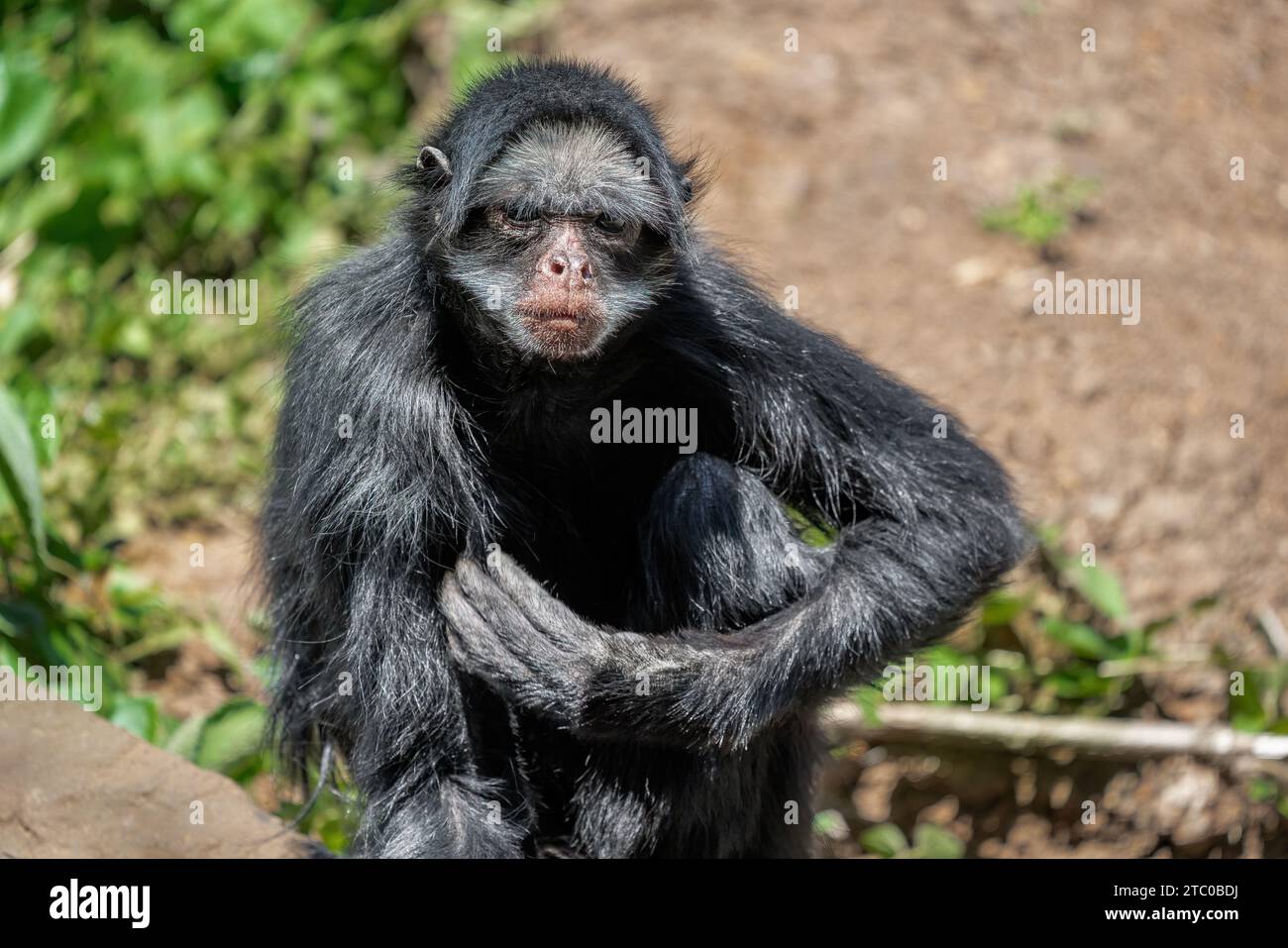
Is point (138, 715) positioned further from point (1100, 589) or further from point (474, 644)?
point (1100, 589)

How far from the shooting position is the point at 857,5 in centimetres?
1248

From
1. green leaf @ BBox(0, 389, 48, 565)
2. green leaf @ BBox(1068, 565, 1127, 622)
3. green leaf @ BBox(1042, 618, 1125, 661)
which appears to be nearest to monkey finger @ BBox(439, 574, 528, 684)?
green leaf @ BBox(0, 389, 48, 565)

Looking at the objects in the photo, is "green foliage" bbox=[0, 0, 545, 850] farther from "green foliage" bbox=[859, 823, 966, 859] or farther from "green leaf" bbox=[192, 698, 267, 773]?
"green foliage" bbox=[859, 823, 966, 859]

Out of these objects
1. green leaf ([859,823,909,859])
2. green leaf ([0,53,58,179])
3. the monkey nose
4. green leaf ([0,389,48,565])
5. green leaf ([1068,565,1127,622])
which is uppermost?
green leaf ([0,53,58,179])

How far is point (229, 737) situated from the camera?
7562 millimetres

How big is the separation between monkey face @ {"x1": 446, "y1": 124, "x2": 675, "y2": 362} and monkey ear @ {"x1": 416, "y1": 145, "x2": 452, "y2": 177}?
0.82ft

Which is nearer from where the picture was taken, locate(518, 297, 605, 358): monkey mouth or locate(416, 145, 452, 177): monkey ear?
locate(518, 297, 605, 358): monkey mouth

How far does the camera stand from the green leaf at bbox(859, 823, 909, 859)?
26.4 ft

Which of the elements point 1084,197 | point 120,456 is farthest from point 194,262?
point 1084,197

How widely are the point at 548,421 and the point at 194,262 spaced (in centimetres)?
719

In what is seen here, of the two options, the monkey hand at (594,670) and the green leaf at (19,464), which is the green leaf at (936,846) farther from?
the green leaf at (19,464)

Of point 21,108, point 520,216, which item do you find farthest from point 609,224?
point 21,108

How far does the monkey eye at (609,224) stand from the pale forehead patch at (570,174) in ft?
0.13
